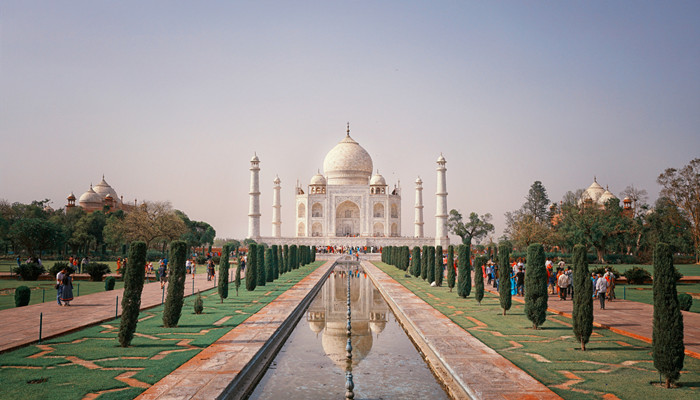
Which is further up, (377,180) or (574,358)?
(377,180)

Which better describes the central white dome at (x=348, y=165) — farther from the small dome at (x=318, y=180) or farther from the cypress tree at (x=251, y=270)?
the cypress tree at (x=251, y=270)

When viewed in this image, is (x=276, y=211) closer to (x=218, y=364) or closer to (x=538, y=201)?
(x=538, y=201)

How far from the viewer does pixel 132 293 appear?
28.5 ft

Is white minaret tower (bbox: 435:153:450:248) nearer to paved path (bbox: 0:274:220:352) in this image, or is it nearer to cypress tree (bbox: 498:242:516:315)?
paved path (bbox: 0:274:220:352)

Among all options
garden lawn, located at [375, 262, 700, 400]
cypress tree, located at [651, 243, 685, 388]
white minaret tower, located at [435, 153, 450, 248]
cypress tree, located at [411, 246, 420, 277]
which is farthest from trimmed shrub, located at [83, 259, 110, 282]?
white minaret tower, located at [435, 153, 450, 248]

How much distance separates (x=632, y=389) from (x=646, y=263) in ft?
114

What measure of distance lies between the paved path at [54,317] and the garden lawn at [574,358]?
7600 mm

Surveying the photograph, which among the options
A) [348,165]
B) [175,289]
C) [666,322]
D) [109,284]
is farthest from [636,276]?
[348,165]

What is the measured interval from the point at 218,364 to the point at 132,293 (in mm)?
2368

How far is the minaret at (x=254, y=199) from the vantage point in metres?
48.6

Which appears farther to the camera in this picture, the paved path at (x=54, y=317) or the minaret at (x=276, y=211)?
the minaret at (x=276, y=211)

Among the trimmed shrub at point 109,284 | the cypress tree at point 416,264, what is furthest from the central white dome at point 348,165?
the trimmed shrub at point 109,284

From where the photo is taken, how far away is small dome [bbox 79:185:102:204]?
63925 millimetres

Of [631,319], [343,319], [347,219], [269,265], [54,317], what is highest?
[347,219]
